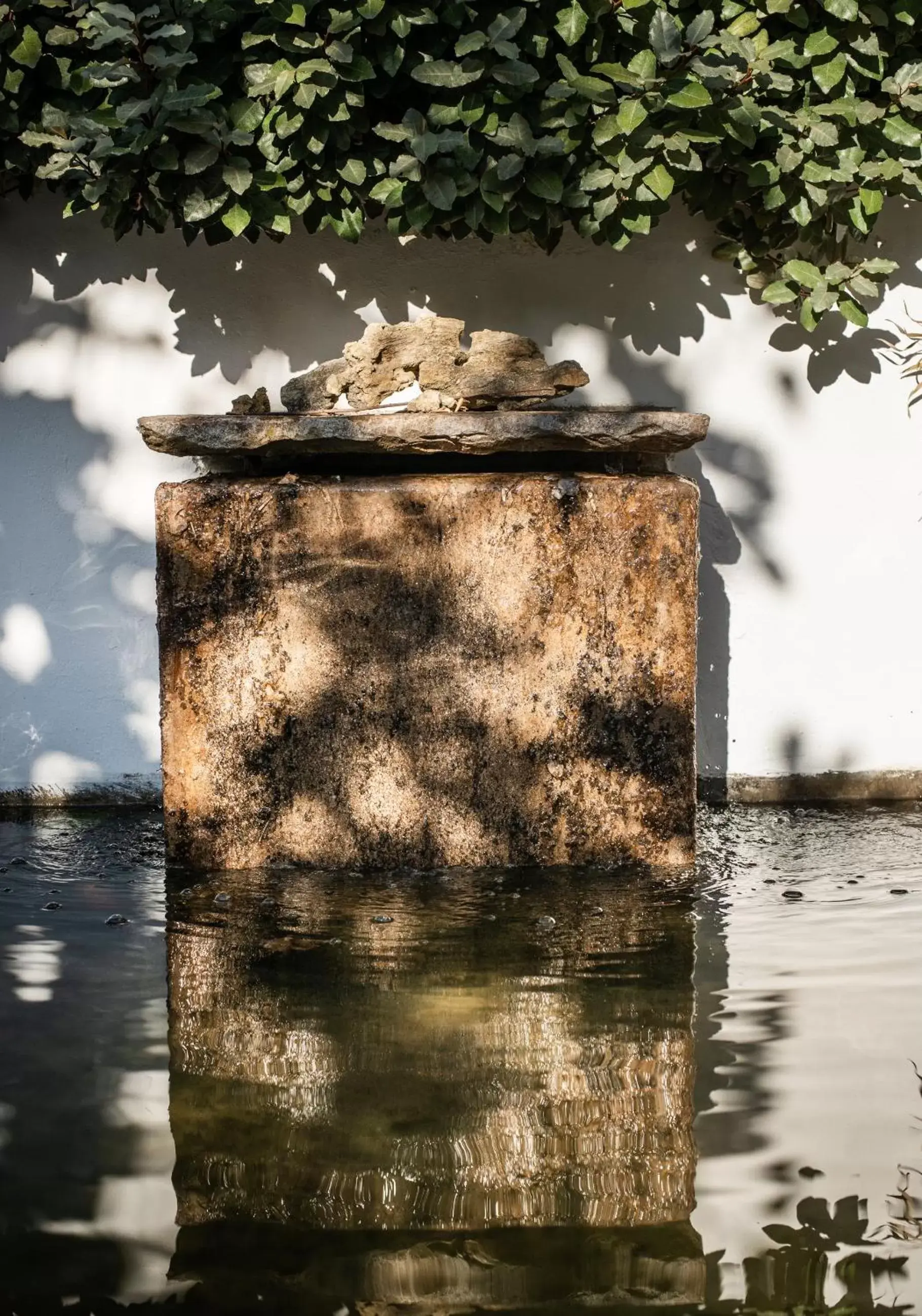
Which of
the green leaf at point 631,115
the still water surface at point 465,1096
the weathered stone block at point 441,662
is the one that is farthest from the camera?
the green leaf at point 631,115

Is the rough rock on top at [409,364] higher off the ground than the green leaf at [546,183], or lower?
lower

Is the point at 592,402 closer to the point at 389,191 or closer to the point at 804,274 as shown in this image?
the point at 804,274

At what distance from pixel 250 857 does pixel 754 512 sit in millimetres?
1695

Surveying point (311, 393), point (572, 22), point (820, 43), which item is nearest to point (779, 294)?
point (820, 43)

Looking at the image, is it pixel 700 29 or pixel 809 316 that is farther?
pixel 809 316

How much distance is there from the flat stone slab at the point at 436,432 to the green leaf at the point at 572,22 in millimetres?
883

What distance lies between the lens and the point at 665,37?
310 centimetres

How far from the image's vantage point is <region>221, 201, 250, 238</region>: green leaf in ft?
11.0

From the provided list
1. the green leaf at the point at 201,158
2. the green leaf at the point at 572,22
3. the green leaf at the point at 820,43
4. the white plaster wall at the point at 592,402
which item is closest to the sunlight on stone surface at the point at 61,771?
the white plaster wall at the point at 592,402

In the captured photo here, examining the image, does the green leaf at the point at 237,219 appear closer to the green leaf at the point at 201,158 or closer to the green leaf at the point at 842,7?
the green leaf at the point at 201,158

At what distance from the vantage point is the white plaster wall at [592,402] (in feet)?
12.2

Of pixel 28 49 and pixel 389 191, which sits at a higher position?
pixel 28 49

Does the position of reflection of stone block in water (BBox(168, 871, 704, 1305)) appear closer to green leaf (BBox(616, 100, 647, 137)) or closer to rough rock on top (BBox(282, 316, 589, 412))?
rough rock on top (BBox(282, 316, 589, 412))

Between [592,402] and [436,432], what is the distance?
2.87 feet
